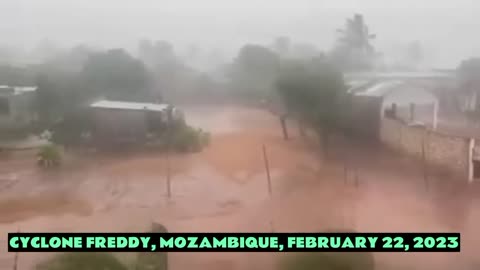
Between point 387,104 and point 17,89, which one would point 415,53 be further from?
point 17,89

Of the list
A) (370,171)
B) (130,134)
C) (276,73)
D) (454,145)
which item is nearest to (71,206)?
(130,134)

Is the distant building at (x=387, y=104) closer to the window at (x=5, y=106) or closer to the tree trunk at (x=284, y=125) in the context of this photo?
the tree trunk at (x=284, y=125)

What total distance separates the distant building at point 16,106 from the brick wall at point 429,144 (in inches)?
129

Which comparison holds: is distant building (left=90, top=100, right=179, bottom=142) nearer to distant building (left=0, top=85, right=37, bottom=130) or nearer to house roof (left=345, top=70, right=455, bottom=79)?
distant building (left=0, top=85, right=37, bottom=130)

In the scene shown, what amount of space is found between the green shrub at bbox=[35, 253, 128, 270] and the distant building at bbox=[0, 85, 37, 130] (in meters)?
2.12

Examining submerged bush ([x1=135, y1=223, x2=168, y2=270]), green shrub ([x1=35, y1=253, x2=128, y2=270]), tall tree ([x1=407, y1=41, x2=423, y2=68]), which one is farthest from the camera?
tall tree ([x1=407, y1=41, x2=423, y2=68])

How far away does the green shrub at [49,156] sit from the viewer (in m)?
4.42

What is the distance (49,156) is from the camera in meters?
4.41

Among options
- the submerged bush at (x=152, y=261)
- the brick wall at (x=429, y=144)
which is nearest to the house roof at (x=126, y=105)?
the submerged bush at (x=152, y=261)

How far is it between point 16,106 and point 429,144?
12.4 ft

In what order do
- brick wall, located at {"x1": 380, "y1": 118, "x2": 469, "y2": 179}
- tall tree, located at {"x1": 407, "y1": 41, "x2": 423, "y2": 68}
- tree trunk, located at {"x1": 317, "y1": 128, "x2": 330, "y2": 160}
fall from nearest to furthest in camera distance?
brick wall, located at {"x1": 380, "y1": 118, "x2": 469, "y2": 179} < tree trunk, located at {"x1": 317, "y1": 128, "x2": 330, "y2": 160} < tall tree, located at {"x1": 407, "y1": 41, "x2": 423, "y2": 68}

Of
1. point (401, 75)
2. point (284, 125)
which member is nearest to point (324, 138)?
point (284, 125)

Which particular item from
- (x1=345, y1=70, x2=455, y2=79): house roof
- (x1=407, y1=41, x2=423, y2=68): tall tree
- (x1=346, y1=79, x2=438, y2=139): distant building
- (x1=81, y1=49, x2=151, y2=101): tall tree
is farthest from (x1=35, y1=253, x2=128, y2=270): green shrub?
(x1=407, y1=41, x2=423, y2=68): tall tree

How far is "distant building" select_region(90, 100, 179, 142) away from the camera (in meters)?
4.30
